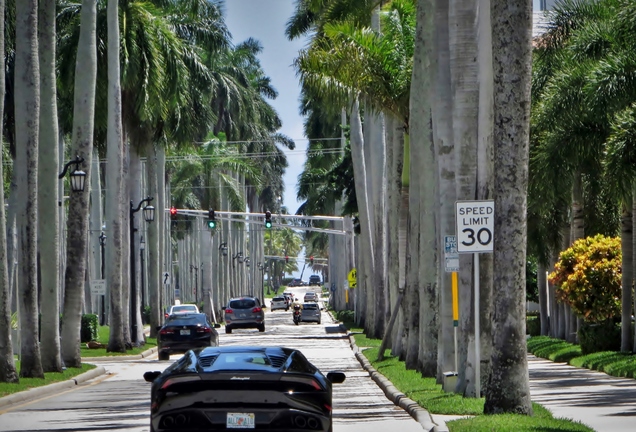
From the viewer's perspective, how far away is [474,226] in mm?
17516

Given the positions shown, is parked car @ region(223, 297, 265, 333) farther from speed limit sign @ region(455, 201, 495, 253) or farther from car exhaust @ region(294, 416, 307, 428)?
car exhaust @ region(294, 416, 307, 428)

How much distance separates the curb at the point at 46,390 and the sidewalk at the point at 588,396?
9.73m

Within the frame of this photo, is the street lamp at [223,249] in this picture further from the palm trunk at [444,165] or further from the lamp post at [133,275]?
the palm trunk at [444,165]

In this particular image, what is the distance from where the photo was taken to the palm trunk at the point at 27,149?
26859 millimetres

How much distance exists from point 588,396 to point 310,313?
59375 millimetres

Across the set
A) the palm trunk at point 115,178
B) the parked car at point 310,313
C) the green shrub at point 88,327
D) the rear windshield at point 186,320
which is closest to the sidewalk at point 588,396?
the rear windshield at point 186,320

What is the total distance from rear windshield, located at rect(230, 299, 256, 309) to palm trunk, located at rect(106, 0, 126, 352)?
20125mm

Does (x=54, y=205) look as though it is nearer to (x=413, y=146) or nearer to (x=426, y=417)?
(x=413, y=146)

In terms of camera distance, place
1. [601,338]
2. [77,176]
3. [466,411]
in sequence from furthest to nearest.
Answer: [601,338], [77,176], [466,411]

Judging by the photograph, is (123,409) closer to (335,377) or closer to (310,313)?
(335,377)

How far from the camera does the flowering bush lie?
33844 millimetres

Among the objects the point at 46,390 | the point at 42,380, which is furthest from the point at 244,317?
the point at 46,390

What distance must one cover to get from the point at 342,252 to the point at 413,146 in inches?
3099

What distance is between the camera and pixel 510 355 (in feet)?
51.9
